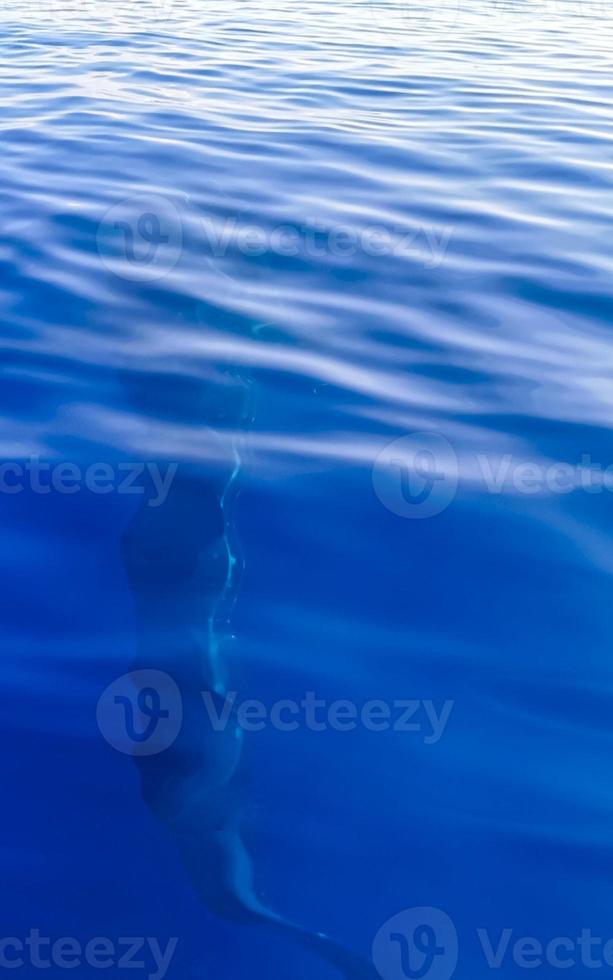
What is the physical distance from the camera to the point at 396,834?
2.63 metres

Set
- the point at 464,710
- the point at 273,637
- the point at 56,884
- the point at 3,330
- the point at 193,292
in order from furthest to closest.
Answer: the point at 193,292 < the point at 3,330 < the point at 273,637 < the point at 464,710 < the point at 56,884

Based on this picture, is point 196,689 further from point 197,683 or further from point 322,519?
point 322,519

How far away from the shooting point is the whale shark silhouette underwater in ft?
8.05

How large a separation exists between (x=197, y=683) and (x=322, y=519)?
2.93ft

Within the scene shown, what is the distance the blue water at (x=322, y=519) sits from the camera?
8.31 feet

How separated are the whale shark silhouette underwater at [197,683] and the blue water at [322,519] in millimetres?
17

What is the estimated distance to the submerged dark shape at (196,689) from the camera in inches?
96.7

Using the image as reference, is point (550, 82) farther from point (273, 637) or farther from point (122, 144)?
point (273, 637)

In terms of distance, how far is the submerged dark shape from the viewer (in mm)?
2457

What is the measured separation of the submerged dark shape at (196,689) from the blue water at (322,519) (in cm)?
2

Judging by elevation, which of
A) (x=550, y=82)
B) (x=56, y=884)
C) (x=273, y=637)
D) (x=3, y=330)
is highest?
(x=550, y=82)

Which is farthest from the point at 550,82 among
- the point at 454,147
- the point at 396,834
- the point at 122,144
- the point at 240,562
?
the point at 396,834

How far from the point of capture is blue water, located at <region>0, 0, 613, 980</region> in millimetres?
2533

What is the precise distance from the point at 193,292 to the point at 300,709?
303 centimetres
